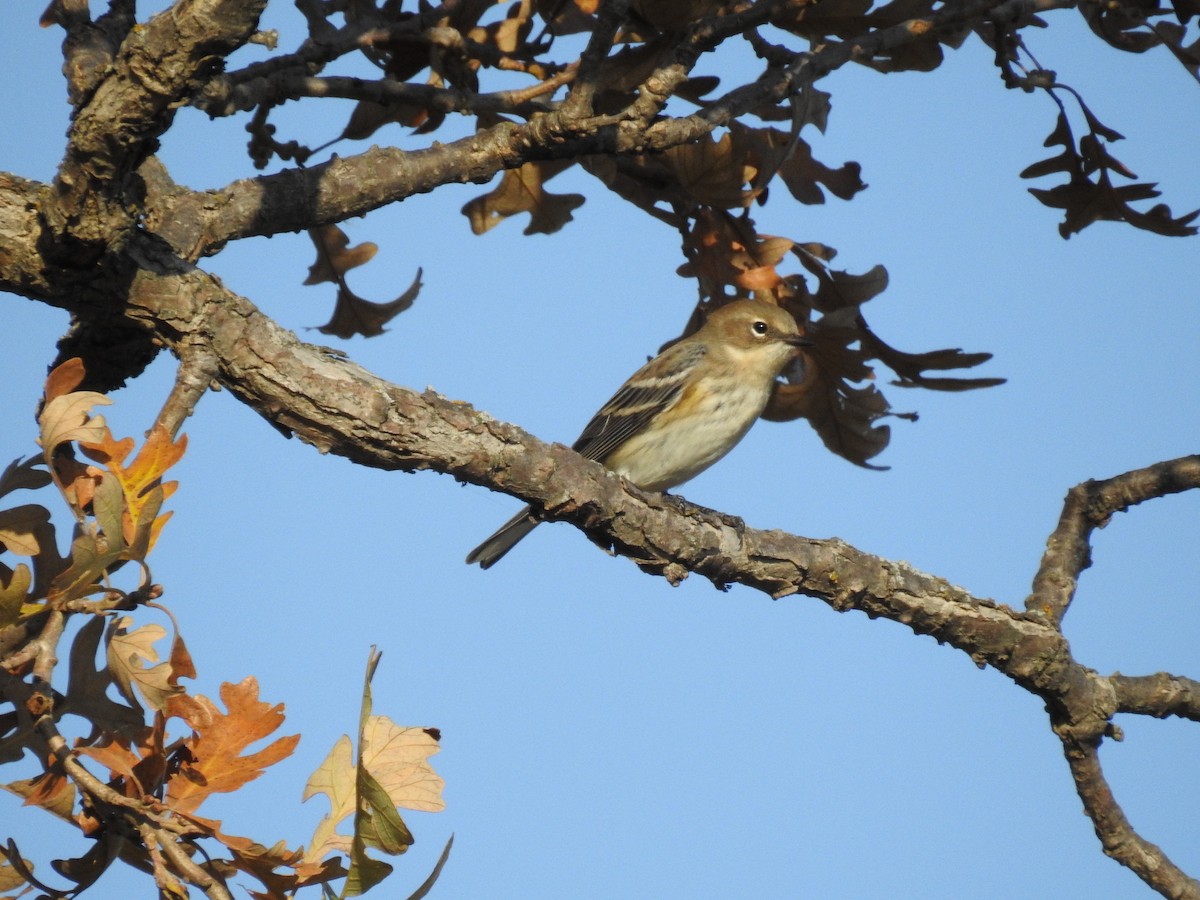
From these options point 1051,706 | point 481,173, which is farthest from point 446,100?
point 1051,706

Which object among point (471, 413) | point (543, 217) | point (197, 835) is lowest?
point (197, 835)

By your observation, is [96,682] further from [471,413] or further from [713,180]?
[713,180]

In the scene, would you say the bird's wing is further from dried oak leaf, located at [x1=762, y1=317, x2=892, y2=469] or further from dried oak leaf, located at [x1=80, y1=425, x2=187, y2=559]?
dried oak leaf, located at [x1=80, y1=425, x2=187, y2=559]

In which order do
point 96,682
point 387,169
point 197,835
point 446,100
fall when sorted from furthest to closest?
point 446,100 < point 387,169 < point 96,682 < point 197,835

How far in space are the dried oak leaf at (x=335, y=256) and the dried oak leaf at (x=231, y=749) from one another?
A: 10.3 ft

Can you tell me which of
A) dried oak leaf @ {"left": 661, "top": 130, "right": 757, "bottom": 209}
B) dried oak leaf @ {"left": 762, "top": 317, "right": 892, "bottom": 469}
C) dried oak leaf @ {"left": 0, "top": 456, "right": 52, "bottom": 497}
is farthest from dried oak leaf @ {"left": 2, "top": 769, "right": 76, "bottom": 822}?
dried oak leaf @ {"left": 762, "top": 317, "right": 892, "bottom": 469}

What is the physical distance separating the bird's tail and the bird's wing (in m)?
0.77

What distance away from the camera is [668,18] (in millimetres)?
3980

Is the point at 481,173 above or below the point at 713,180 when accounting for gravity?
below

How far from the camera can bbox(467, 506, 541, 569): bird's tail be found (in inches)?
286

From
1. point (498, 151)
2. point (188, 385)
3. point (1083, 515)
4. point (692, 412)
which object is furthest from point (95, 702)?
point (692, 412)

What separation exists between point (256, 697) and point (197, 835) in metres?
0.27

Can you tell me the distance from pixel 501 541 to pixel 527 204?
8.81 ft

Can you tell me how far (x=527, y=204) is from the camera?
5246 millimetres
